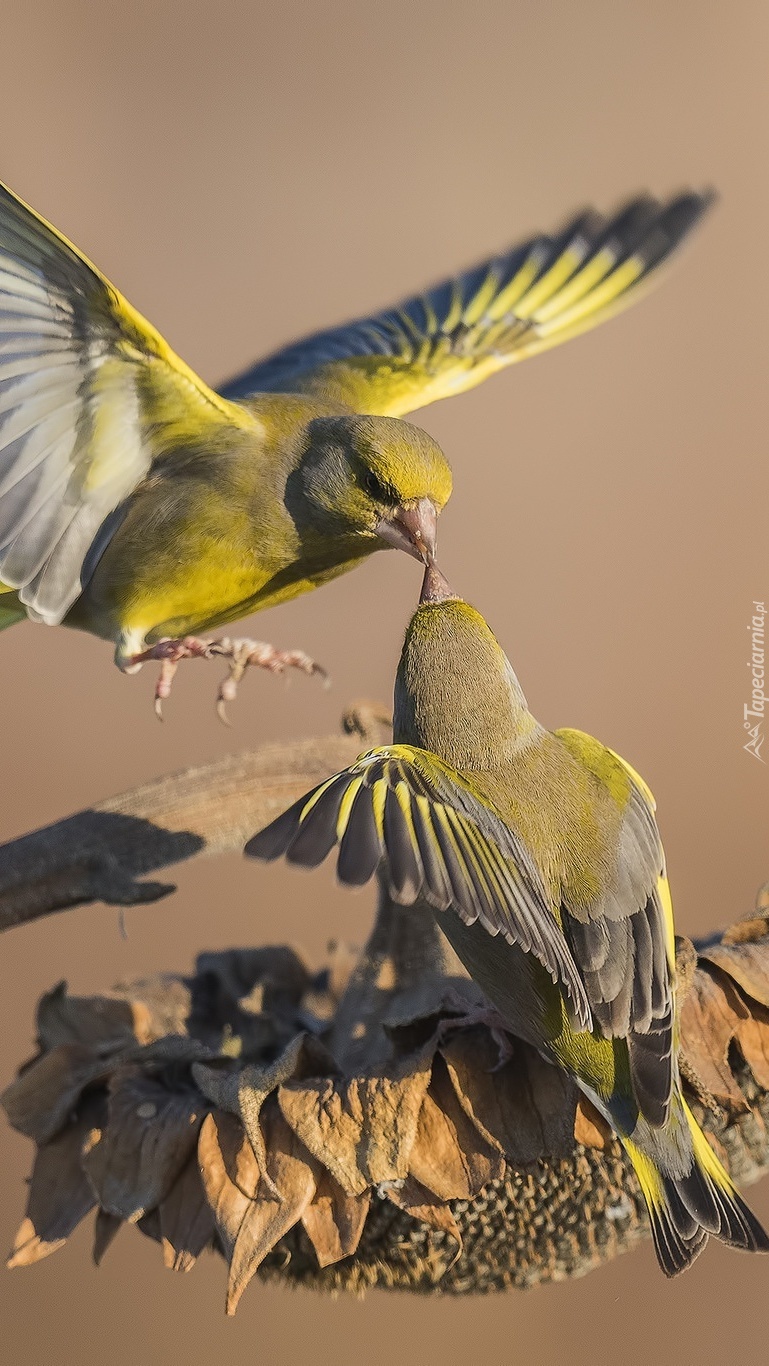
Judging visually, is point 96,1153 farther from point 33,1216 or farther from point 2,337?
point 2,337

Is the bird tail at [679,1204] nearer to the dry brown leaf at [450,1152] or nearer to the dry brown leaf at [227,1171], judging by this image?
the dry brown leaf at [450,1152]

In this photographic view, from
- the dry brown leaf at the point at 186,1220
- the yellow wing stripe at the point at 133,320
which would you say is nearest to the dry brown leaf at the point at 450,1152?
the dry brown leaf at the point at 186,1220

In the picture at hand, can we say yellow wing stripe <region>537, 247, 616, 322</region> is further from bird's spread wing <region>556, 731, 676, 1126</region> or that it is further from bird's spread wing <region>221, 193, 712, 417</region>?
bird's spread wing <region>556, 731, 676, 1126</region>

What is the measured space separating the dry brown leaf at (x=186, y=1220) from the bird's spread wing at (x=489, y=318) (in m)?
1.98

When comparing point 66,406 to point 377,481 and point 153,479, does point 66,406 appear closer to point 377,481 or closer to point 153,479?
point 153,479

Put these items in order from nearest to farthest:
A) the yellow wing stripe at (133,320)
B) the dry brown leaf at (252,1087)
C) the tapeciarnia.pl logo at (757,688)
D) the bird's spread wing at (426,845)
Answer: the bird's spread wing at (426,845) → the dry brown leaf at (252,1087) → the yellow wing stripe at (133,320) → the tapeciarnia.pl logo at (757,688)

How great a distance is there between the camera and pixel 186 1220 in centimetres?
170

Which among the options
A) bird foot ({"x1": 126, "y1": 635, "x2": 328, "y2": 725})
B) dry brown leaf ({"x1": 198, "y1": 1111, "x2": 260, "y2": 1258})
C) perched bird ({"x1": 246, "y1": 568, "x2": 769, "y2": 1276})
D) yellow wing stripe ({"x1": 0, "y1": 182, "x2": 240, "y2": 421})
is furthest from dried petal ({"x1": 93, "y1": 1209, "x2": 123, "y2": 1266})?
yellow wing stripe ({"x1": 0, "y1": 182, "x2": 240, "y2": 421})

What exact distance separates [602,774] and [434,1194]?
0.65 m

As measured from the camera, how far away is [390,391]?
10.9 feet

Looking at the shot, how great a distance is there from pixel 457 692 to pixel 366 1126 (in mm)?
574

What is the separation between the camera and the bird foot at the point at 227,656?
267 cm

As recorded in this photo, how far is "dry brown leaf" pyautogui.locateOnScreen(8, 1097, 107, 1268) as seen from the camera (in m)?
1.79

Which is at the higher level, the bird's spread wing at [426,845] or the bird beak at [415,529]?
the bird beak at [415,529]
